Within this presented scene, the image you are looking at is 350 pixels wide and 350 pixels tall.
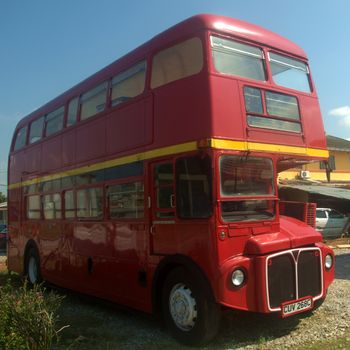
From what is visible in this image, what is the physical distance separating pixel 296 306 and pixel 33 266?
791 centimetres

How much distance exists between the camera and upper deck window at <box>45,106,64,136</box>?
10.6 meters

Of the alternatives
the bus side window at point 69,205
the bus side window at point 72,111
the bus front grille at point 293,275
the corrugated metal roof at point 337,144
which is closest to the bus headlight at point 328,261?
the bus front grille at point 293,275

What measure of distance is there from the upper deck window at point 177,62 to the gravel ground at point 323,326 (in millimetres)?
3692

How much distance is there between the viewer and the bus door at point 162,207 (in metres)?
6.81

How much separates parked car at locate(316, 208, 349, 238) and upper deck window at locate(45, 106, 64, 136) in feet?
52.7

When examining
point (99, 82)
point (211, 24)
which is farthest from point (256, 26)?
point (99, 82)

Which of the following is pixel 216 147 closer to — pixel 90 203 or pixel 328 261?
pixel 328 261

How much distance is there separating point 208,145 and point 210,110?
0.47 m

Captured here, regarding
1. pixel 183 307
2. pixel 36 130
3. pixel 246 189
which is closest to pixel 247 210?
pixel 246 189

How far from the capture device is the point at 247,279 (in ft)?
19.9

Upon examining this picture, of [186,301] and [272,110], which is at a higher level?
[272,110]

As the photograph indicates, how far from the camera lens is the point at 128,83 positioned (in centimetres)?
819

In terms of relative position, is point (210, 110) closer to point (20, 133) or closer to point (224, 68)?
point (224, 68)

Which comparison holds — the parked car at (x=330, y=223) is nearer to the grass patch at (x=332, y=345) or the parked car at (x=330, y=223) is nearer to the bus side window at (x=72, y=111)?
the bus side window at (x=72, y=111)
